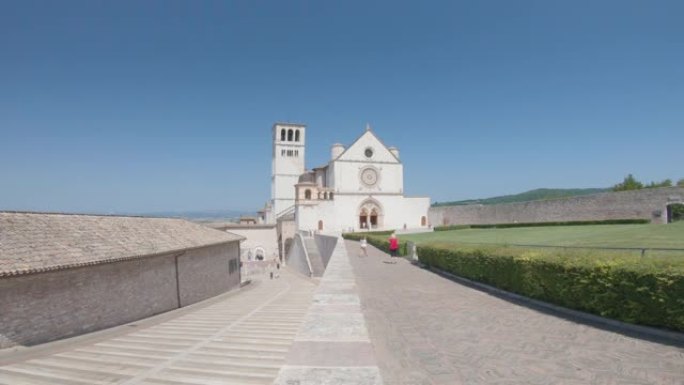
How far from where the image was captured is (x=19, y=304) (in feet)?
33.2

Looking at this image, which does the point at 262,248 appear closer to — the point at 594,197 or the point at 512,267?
the point at 594,197

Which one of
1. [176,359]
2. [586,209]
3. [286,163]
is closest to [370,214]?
[286,163]

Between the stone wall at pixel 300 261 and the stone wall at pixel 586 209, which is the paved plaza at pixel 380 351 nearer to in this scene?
the stone wall at pixel 300 261

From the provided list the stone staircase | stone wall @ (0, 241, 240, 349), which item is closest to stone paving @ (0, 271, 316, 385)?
stone wall @ (0, 241, 240, 349)

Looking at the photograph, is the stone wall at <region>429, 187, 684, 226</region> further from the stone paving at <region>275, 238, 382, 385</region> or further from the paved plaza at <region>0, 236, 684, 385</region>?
the stone paving at <region>275, 238, 382, 385</region>

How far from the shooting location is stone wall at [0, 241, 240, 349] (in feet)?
33.1

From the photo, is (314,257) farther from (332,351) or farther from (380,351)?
(332,351)

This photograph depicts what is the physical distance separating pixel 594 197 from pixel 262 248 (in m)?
36.7

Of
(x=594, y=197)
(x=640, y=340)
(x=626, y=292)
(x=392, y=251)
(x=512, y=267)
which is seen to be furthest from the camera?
(x=594, y=197)

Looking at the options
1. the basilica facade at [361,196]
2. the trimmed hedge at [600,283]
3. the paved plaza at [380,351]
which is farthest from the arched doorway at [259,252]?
the trimmed hedge at [600,283]

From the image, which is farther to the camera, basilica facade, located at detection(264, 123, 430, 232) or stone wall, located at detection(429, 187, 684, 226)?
basilica facade, located at detection(264, 123, 430, 232)

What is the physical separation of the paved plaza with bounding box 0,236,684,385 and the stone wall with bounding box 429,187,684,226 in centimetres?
2631

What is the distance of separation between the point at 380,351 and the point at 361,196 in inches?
1792

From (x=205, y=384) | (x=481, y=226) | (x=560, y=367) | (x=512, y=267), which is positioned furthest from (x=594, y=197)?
(x=205, y=384)
